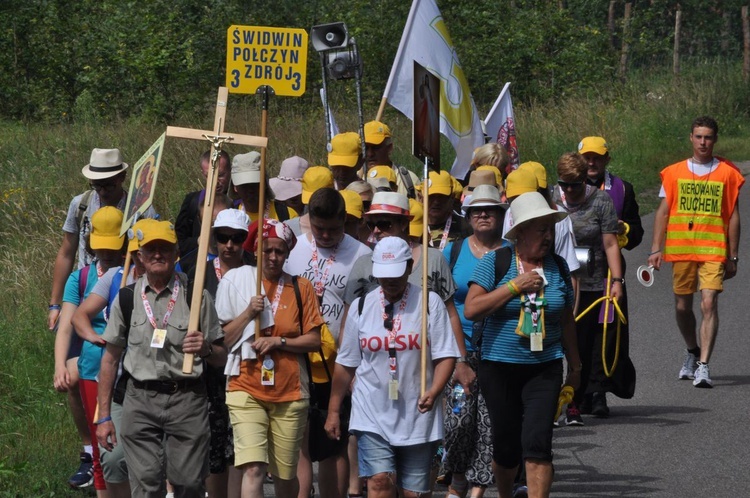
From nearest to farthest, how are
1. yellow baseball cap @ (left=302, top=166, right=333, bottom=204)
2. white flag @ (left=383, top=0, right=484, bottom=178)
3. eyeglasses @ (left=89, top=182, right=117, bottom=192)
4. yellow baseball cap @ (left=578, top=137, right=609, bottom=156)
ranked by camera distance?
eyeglasses @ (left=89, top=182, right=117, bottom=192) < yellow baseball cap @ (left=302, top=166, right=333, bottom=204) < yellow baseball cap @ (left=578, top=137, right=609, bottom=156) < white flag @ (left=383, top=0, right=484, bottom=178)

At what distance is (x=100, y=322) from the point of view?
24.1 ft

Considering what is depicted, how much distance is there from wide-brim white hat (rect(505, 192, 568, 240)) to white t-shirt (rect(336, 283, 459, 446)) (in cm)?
64

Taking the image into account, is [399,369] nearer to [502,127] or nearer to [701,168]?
[701,168]

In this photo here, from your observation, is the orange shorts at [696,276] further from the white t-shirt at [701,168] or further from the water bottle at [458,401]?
the water bottle at [458,401]

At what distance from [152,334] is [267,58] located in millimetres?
2494

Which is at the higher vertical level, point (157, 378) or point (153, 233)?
point (153, 233)

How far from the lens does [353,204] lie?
8078 millimetres

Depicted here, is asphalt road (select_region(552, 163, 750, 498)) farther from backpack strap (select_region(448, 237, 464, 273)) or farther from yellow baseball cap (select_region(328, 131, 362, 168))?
yellow baseball cap (select_region(328, 131, 362, 168))

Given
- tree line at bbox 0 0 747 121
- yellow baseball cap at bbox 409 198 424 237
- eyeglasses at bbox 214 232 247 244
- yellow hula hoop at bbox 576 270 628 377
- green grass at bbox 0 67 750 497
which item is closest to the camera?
eyeglasses at bbox 214 232 247 244

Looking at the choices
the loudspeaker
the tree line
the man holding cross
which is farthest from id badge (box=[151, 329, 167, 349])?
the tree line

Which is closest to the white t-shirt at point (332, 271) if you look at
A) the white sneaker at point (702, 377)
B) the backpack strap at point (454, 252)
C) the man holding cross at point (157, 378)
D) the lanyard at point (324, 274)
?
the lanyard at point (324, 274)

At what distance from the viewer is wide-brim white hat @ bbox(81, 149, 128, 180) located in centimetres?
838

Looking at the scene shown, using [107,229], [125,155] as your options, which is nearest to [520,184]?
[107,229]

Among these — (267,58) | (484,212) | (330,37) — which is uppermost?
(330,37)
